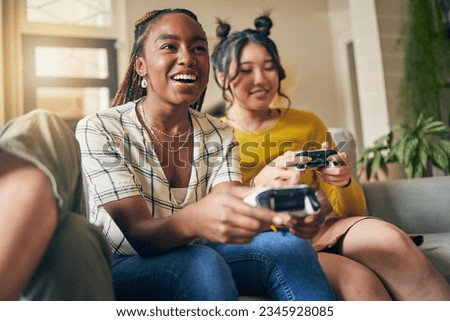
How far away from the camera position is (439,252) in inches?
28.5

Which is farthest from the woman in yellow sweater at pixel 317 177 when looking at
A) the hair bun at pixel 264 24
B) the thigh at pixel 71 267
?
the thigh at pixel 71 267

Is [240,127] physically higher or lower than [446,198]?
higher

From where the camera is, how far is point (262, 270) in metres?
0.54

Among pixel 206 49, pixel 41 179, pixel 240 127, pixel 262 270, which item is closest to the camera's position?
pixel 41 179

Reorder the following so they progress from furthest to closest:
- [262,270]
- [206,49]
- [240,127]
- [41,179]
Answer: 1. [240,127]
2. [206,49]
3. [262,270]
4. [41,179]

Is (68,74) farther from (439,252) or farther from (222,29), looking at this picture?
(439,252)

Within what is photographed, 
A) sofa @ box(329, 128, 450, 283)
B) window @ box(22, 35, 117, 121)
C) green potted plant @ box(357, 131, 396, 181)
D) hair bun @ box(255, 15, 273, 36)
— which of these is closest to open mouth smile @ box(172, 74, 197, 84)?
window @ box(22, 35, 117, 121)

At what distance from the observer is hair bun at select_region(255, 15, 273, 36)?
78 centimetres

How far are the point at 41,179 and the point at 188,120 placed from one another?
28cm

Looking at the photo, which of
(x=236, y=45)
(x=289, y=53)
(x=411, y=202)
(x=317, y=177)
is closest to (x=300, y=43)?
(x=289, y=53)

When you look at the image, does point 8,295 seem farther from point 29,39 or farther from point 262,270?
point 29,39

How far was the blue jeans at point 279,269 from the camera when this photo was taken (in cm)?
53
